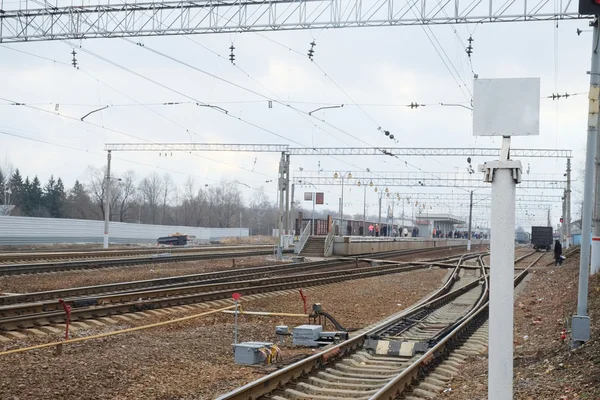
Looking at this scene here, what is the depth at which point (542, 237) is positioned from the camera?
75188 mm

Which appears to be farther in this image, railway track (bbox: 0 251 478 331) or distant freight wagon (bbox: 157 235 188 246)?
distant freight wagon (bbox: 157 235 188 246)

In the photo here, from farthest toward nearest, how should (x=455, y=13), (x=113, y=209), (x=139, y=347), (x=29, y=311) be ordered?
(x=113, y=209)
(x=455, y=13)
(x=29, y=311)
(x=139, y=347)

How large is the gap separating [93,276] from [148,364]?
1651 centimetres

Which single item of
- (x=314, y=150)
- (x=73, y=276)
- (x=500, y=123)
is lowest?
(x=73, y=276)

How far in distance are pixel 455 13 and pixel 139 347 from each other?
13604 mm

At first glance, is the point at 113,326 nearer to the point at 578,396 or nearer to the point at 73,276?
the point at 578,396

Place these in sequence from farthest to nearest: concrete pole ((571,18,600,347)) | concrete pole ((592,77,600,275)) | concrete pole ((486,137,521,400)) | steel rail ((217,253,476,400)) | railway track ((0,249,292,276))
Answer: railway track ((0,249,292,276))
concrete pole ((592,77,600,275))
concrete pole ((571,18,600,347))
steel rail ((217,253,476,400))
concrete pole ((486,137,521,400))

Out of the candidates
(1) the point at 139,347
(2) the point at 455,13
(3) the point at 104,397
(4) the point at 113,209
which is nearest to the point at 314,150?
(2) the point at 455,13

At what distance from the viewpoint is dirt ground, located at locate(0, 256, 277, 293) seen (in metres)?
21.4

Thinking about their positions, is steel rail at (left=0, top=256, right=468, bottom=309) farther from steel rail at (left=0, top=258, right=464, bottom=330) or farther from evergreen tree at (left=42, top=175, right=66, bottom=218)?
evergreen tree at (left=42, top=175, right=66, bottom=218)

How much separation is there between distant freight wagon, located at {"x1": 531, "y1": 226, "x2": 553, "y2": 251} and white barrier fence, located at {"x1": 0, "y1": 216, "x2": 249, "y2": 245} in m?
40.7

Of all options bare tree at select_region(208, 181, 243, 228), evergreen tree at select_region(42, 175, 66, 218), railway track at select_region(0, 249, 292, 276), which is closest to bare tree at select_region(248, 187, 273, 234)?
bare tree at select_region(208, 181, 243, 228)

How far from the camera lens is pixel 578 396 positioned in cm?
740

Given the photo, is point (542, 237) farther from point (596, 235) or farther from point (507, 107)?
point (507, 107)
